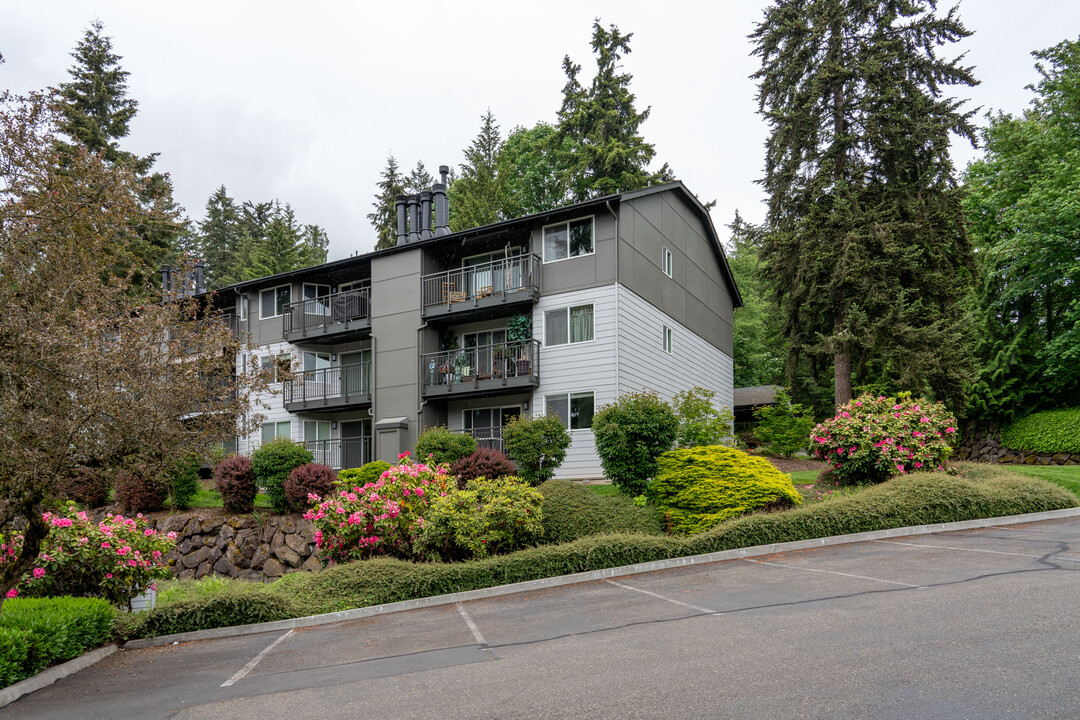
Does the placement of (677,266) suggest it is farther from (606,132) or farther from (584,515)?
(584,515)

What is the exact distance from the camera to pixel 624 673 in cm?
576

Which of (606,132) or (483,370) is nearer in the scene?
(483,370)

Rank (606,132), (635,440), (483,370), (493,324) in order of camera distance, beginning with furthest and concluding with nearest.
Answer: (606,132) → (493,324) → (483,370) → (635,440)

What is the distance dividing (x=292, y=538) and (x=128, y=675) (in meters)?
10.3

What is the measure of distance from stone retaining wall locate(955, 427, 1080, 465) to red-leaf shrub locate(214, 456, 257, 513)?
25.1 m

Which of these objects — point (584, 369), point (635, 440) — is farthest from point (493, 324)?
point (635, 440)

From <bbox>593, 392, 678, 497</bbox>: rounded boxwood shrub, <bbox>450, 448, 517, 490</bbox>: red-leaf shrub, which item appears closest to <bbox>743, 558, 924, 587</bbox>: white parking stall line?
<bbox>593, 392, 678, 497</bbox>: rounded boxwood shrub

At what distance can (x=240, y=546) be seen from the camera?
1775 cm

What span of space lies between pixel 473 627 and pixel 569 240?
14697 mm

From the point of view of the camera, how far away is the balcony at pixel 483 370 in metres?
20.7

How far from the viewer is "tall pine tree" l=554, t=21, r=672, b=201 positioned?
33.2m

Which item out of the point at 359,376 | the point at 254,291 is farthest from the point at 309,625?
the point at 254,291

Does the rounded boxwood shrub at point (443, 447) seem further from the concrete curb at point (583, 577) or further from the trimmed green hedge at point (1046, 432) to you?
the trimmed green hedge at point (1046, 432)

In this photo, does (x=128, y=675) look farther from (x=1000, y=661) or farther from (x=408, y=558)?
(x=1000, y=661)
